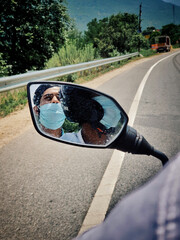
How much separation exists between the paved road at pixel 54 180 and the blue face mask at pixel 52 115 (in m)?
0.91

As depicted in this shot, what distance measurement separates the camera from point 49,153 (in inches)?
107

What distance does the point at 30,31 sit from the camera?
45.4 feet

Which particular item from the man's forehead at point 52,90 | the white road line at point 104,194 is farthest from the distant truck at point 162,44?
the man's forehead at point 52,90

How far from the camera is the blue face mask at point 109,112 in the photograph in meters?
0.98

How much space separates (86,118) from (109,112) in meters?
0.14

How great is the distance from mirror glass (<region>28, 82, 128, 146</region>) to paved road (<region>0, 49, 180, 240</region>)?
0.84m

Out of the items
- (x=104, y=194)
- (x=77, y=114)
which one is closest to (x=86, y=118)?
(x=77, y=114)

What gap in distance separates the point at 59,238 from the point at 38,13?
16712mm

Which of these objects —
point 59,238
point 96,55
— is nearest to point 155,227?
point 59,238

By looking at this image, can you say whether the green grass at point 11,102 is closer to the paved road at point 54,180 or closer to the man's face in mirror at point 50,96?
the paved road at point 54,180

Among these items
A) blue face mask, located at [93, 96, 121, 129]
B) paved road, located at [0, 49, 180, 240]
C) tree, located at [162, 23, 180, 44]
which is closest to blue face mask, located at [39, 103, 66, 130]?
blue face mask, located at [93, 96, 121, 129]

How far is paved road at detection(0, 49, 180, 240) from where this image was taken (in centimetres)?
150

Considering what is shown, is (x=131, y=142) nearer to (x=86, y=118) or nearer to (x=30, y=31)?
(x=86, y=118)

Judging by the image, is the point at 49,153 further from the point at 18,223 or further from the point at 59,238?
the point at 59,238
